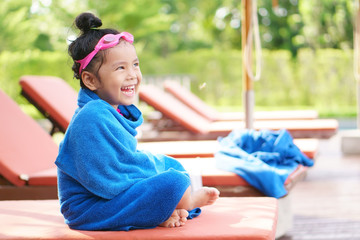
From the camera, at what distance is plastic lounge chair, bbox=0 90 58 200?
9.81ft

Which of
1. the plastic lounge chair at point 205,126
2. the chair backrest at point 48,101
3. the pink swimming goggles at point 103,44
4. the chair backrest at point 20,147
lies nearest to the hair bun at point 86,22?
the pink swimming goggles at point 103,44

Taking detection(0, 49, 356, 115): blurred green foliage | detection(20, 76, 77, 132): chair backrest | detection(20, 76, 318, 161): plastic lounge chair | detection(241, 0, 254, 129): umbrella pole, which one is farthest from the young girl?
detection(0, 49, 356, 115): blurred green foliage

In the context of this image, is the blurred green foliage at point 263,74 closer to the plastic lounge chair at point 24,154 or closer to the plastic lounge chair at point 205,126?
the plastic lounge chair at point 205,126

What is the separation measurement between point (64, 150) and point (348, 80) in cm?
1374

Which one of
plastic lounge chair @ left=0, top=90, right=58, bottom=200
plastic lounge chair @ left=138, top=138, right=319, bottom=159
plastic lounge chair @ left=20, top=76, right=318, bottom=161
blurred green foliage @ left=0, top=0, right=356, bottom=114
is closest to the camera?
plastic lounge chair @ left=0, top=90, right=58, bottom=200

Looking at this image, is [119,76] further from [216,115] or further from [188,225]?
[216,115]

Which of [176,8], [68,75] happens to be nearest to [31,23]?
[68,75]

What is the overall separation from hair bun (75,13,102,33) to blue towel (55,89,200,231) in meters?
0.24

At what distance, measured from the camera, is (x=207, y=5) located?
73.5ft

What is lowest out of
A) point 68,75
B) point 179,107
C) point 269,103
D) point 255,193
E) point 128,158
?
point 269,103

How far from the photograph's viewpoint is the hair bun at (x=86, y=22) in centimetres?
195

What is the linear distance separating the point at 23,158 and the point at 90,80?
1.48 m

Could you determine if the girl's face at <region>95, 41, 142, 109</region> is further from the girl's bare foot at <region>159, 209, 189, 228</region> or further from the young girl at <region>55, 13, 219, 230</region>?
the girl's bare foot at <region>159, 209, 189, 228</region>

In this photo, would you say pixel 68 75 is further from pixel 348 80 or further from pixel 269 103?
pixel 348 80
